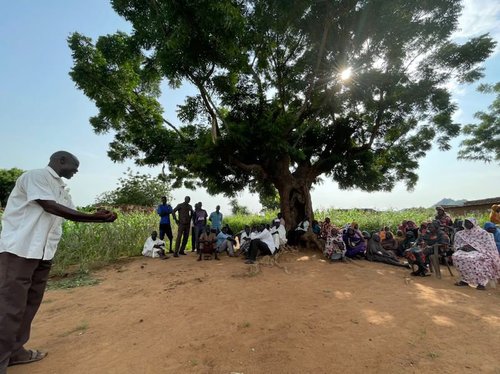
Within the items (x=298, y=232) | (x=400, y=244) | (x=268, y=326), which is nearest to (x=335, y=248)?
(x=298, y=232)

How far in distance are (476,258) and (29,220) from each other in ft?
25.7

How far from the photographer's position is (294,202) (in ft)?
39.3

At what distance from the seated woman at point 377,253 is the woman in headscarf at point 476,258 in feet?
7.44

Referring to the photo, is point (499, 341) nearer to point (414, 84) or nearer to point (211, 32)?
point (211, 32)

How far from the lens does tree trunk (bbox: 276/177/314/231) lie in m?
11.8

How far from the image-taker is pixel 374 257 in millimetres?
9180

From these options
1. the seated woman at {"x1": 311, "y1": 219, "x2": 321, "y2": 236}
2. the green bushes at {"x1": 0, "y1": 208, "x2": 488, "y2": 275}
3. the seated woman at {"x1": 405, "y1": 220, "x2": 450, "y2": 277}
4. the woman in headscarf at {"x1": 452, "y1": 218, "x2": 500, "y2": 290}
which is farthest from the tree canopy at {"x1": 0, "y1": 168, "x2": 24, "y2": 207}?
the woman in headscarf at {"x1": 452, "y1": 218, "x2": 500, "y2": 290}

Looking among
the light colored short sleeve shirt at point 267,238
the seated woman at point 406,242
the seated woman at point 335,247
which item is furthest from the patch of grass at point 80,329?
the seated woman at point 406,242

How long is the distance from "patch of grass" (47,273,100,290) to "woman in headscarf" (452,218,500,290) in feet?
26.8

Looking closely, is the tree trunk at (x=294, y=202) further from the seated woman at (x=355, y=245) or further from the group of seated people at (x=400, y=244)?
the seated woman at (x=355, y=245)

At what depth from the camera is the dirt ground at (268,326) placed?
301 centimetres

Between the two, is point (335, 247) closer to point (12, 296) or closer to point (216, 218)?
point (216, 218)

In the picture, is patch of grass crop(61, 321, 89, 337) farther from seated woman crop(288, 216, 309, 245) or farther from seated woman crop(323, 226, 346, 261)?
seated woman crop(288, 216, 309, 245)

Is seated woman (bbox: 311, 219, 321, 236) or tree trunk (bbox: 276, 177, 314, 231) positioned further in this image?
tree trunk (bbox: 276, 177, 314, 231)
